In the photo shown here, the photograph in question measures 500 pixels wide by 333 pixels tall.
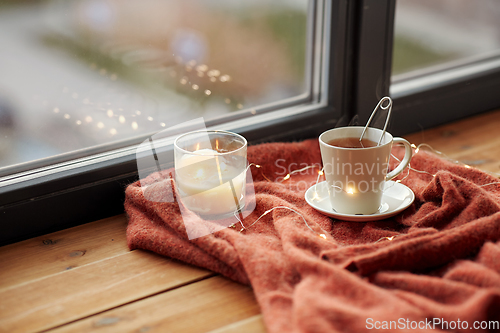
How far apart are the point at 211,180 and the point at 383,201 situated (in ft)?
0.89

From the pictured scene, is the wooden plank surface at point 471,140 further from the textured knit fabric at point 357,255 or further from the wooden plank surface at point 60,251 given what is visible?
the wooden plank surface at point 60,251

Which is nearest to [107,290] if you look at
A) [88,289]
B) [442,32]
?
[88,289]

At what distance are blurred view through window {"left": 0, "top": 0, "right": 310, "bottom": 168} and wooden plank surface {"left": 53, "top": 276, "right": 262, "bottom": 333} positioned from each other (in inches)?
13.4

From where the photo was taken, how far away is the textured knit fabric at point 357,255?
458 millimetres

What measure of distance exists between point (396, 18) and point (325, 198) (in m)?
0.50

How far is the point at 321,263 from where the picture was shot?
517 millimetres

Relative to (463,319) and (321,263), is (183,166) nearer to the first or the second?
(321,263)

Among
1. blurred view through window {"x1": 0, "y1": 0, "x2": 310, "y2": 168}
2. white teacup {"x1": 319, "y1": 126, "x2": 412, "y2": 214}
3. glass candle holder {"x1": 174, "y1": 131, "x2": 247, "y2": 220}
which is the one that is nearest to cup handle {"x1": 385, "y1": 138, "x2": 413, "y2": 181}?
white teacup {"x1": 319, "y1": 126, "x2": 412, "y2": 214}

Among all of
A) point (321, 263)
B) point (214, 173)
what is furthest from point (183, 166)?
point (321, 263)

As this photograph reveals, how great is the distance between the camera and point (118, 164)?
757mm

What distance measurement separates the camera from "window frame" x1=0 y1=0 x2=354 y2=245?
2.27 feet

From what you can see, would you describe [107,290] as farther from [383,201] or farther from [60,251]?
[383,201]

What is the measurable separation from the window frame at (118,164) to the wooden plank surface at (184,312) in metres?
0.25

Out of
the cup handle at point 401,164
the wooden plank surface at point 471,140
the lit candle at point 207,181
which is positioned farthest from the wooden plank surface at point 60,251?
the wooden plank surface at point 471,140
